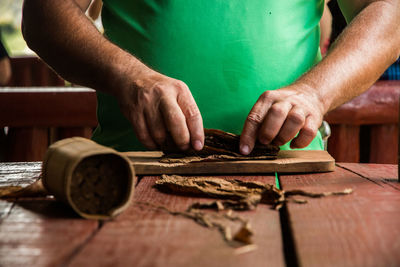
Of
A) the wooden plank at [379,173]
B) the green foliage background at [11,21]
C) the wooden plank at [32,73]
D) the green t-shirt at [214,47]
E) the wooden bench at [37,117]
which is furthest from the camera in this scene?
the green foliage background at [11,21]

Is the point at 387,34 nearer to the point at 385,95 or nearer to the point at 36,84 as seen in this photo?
the point at 385,95

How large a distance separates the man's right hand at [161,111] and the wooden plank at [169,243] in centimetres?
37

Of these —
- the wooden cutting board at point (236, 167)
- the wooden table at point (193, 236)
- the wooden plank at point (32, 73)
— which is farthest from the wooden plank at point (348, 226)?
the wooden plank at point (32, 73)

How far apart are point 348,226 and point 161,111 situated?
58 cm

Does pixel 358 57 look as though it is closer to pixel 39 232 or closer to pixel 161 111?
pixel 161 111

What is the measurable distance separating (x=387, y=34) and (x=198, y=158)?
769 millimetres

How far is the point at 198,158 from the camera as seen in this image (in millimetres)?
1132

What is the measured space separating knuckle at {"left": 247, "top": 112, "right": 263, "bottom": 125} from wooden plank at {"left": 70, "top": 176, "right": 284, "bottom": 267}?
15.6 inches

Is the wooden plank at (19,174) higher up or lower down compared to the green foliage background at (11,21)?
lower down

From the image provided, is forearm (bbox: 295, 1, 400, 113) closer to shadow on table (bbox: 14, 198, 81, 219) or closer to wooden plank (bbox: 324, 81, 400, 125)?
shadow on table (bbox: 14, 198, 81, 219)

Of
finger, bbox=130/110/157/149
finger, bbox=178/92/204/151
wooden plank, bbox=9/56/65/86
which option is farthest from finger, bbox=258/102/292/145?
wooden plank, bbox=9/56/65/86

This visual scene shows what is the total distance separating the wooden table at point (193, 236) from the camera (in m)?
0.55

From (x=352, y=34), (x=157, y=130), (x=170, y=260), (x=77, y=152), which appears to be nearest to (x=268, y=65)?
(x=352, y=34)

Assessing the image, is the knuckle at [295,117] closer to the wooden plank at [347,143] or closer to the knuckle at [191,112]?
the knuckle at [191,112]
